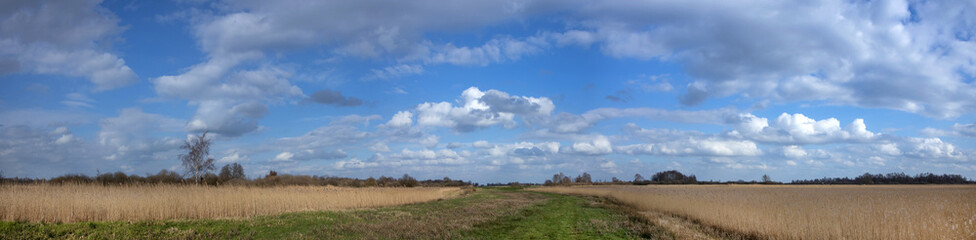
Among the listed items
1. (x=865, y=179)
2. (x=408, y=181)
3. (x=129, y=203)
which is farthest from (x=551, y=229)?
(x=865, y=179)

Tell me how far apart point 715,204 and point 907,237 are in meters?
8.80

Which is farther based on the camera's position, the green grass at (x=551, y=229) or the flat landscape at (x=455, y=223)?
the green grass at (x=551, y=229)

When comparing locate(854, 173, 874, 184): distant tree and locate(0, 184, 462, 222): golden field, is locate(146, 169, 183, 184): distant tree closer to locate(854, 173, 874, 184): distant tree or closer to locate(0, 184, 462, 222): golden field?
locate(0, 184, 462, 222): golden field

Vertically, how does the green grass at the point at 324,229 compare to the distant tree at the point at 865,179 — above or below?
above

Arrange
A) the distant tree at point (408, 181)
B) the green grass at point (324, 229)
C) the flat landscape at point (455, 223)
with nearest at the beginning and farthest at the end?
the flat landscape at point (455, 223) → the green grass at point (324, 229) → the distant tree at point (408, 181)

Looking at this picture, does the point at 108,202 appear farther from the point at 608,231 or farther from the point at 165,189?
the point at 608,231

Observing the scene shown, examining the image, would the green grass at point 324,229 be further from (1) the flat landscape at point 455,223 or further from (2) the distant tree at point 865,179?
(2) the distant tree at point 865,179

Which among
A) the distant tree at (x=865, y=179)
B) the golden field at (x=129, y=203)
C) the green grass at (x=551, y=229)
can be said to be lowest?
the distant tree at (x=865, y=179)

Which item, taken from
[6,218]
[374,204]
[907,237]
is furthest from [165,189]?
[907,237]

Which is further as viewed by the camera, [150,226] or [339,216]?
[339,216]

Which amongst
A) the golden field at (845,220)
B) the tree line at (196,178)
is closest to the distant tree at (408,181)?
the tree line at (196,178)

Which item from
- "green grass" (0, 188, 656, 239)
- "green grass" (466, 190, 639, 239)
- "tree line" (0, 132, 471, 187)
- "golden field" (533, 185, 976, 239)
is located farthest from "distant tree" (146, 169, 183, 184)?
"golden field" (533, 185, 976, 239)

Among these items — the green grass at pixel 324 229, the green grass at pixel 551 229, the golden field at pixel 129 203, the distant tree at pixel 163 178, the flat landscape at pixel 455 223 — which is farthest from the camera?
the distant tree at pixel 163 178

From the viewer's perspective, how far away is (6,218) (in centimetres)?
1413
